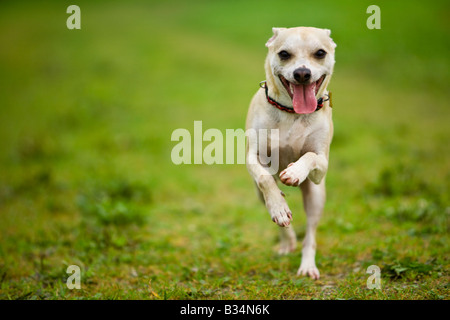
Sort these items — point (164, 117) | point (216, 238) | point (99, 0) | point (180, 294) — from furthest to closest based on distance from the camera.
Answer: point (99, 0)
point (164, 117)
point (216, 238)
point (180, 294)

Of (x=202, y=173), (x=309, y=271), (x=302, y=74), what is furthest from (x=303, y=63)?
(x=202, y=173)

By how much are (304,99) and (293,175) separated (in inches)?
25.3

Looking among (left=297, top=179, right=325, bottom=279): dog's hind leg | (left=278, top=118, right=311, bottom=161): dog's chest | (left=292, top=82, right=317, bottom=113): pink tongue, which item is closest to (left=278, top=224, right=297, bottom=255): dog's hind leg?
(left=297, top=179, right=325, bottom=279): dog's hind leg

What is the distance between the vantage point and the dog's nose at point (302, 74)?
11.8 feet

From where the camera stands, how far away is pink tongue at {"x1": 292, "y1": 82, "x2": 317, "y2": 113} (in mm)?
3732

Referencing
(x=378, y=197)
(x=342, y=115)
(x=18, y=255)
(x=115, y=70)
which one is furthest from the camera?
(x=115, y=70)

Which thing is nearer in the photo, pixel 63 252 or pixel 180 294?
pixel 180 294

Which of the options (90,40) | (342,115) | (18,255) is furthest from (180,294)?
(90,40)

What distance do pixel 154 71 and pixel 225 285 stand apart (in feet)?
43.1

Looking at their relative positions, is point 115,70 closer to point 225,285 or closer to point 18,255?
point 18,255

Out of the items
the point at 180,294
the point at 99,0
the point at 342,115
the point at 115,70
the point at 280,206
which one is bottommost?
the point at 180,294

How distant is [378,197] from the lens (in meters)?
6.34

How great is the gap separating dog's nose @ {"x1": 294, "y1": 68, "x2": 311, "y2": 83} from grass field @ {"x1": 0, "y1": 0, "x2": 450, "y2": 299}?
5.65ft

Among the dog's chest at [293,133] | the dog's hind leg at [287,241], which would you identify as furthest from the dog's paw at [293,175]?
the dog's hind leg at [287,241]
